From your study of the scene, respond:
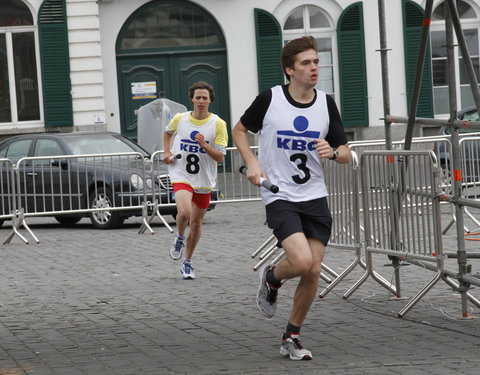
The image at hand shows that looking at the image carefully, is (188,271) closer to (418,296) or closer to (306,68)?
(418,296)

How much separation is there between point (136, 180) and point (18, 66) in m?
12.1

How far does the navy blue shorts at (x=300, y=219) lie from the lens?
7.53 meters

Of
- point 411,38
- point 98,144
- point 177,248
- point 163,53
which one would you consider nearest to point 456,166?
point 177,248

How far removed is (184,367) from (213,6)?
2313 cm

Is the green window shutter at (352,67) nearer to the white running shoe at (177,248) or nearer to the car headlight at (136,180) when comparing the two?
the car headlight at (136,180)

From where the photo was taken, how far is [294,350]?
23.9ft

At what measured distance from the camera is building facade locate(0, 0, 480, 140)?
94.3 ft

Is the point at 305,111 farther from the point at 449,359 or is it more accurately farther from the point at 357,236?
the point at 357,236

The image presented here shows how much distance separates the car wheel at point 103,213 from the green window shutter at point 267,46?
1246 centimetres

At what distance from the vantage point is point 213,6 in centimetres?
2966

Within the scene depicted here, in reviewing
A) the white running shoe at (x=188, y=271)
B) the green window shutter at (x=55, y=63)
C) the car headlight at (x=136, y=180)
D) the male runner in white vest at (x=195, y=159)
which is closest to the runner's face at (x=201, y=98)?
the male runner in white vest at (x=195, y=159)

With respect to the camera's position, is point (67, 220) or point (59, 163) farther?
A: point (67, 220)

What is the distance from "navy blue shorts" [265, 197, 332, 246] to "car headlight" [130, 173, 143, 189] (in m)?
10.0

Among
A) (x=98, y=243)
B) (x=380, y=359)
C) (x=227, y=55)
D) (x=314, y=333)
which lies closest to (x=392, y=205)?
(x=314, y=333)
